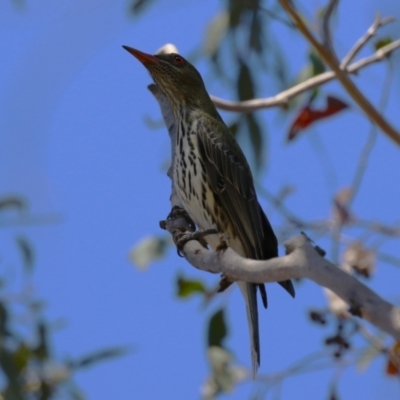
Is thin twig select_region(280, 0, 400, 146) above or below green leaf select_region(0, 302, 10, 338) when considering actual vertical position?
above

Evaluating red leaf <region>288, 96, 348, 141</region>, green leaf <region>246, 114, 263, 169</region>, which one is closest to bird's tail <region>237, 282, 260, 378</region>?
red leaf <region>288, 96, 348, 141</region>

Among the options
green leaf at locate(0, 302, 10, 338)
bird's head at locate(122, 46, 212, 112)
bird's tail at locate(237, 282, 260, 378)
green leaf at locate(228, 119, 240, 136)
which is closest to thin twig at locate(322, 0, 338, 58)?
bird's head at locate(122, 46, 212, 112)

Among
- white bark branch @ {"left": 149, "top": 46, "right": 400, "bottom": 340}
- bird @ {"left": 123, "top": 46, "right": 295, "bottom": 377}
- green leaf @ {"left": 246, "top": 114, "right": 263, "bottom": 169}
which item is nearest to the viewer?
white bark branch @ {"left": 149, "top": 46, "right": 400, "bottom": 340}

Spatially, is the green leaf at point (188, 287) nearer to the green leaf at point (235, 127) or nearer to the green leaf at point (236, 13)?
the green leaf at point (235, 127)

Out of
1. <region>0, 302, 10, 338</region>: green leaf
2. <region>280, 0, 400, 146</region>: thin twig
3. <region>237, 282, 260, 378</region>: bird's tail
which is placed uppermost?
<region>280, 0, 400, 146</region>: thin twig

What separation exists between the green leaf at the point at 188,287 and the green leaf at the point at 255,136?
0.73 meters

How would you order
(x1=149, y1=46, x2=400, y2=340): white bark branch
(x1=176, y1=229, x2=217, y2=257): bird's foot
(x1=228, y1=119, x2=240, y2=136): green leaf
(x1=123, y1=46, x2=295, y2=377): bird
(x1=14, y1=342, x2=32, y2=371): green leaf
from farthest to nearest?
(x1=228, y1=119, x2=240, y2=136): green leaf
(x1=14, y1=342, x2=32, y2=371): green leaf
(x1=123, y1=46, x2=295, y2=377): bird
(x1=176, y1=229, x2=217, y2=257): bird's foot
(x1=149, y1=46, x2=400, y2=340): white bark branch

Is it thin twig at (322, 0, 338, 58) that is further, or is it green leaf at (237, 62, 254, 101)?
green leaf at (237, 62, 254, 101)

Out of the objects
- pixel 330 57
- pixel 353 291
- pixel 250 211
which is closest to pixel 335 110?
pixel 330 57

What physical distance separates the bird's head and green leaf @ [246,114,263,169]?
52cm

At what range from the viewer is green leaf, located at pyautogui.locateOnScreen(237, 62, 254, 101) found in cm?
482

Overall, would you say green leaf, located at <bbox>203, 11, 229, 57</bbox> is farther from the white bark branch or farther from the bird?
the white bark branch

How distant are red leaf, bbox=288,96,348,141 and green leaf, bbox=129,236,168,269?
0.88 metres

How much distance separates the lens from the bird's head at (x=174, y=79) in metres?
4.29
